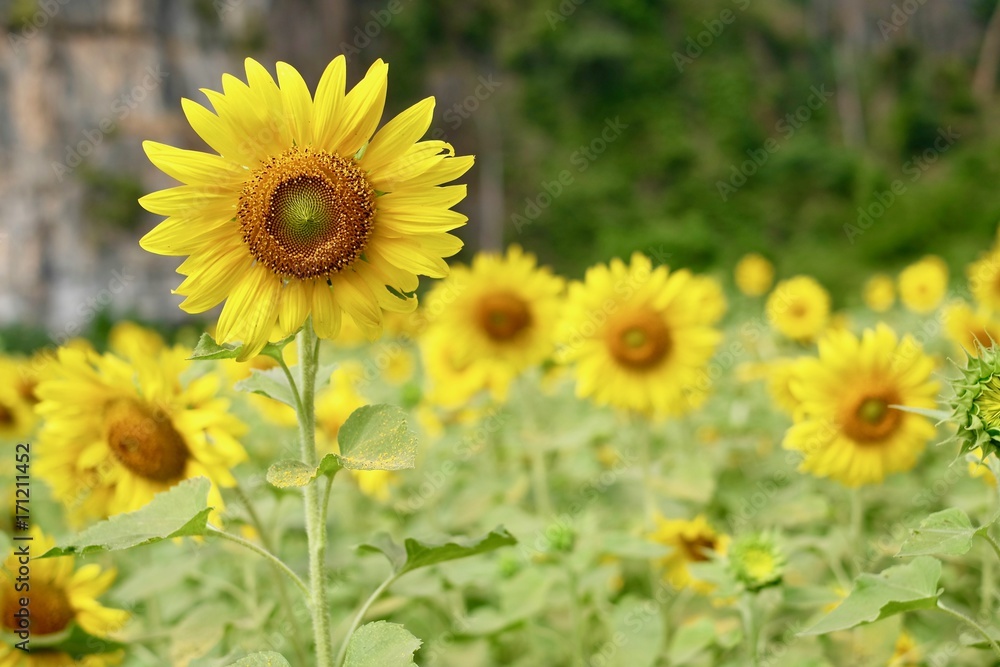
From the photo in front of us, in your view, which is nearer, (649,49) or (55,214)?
(55,214)

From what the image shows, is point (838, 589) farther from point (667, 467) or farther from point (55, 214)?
point (55, 214)

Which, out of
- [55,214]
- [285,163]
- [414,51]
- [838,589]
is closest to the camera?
[285,163]

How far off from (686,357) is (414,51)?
19042mm

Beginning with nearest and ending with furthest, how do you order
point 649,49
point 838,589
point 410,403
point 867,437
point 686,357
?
point 838,589 → point 867,437 → point 686,357 → point 410,403 → point 649,49

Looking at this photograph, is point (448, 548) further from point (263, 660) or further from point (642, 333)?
point (642, 333)

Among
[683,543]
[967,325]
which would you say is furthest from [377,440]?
[967,325]

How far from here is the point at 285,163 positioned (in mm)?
1106

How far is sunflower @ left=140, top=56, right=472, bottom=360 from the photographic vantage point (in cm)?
108

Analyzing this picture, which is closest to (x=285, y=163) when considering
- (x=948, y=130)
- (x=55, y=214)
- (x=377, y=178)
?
(x=377, y=178)

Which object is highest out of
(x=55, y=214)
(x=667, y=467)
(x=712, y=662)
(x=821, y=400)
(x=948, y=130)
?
(x=948, y=130)
